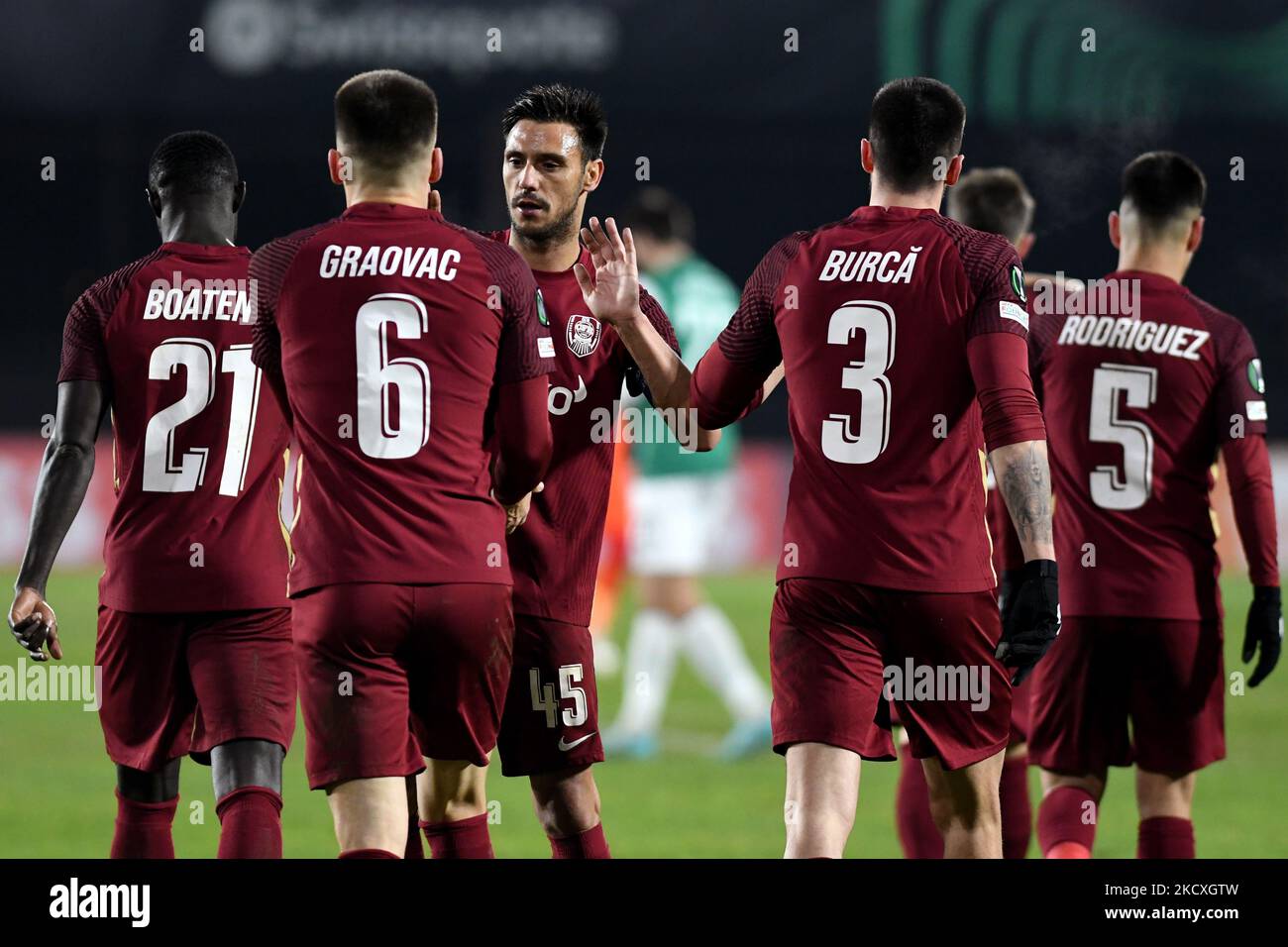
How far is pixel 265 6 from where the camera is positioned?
2048cm

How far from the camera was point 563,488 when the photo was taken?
16.1ft

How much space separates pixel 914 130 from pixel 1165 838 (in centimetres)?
246

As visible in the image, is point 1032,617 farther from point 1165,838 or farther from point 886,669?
point 1165,838

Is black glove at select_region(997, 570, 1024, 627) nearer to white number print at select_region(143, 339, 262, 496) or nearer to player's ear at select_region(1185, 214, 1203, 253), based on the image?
player's ear at select_region(1185, 214, 1203, 253)

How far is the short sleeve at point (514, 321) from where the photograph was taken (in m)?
4.09

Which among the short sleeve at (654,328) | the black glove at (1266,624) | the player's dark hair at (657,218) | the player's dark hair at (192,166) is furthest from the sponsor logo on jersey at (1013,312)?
the player's dark hair at (657,218)

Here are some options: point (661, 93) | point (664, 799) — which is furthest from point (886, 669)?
point (661, 93)

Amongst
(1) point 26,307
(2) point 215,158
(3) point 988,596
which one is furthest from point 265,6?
(3) point 988,596

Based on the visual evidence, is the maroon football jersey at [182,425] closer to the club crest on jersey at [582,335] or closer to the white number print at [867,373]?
the club crest on jersey at [582,335]

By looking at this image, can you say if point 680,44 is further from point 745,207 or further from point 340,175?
point 340,175

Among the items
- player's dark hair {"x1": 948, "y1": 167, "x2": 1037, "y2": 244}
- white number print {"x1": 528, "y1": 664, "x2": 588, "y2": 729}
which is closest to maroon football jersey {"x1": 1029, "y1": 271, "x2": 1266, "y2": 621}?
player's dark hair {"x1": 948, "y1": 167, "x2": 1037, "y2": 244}

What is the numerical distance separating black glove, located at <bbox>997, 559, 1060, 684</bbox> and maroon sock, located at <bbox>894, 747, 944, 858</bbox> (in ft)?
5.61

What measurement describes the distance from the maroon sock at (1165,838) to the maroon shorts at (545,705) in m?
1.82
